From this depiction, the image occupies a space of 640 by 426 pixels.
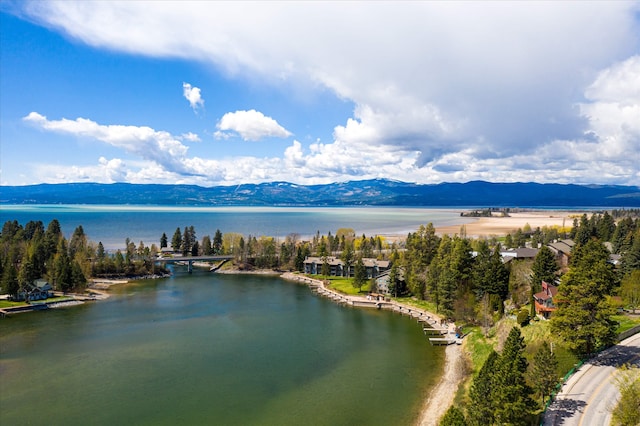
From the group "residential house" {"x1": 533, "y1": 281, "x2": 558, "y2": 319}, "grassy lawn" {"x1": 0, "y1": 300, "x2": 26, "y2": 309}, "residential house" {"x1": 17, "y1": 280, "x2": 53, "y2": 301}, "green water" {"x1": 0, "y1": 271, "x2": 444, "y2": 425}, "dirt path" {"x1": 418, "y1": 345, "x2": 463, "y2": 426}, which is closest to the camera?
"dirt path" {"x1": 418, "y1": 345, "x2": 463, "y2": 426}

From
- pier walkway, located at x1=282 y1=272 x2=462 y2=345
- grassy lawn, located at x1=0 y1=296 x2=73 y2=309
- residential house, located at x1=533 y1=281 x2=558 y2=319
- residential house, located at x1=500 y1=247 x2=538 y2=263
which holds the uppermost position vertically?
residential house, located at x1=500 y1=247 x2=538 y2=263

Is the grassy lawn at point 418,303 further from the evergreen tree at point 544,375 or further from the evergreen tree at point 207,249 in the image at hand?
the evergreen tree at point 207,249

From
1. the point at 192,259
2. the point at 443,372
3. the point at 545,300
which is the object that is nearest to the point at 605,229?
the point at 545,300

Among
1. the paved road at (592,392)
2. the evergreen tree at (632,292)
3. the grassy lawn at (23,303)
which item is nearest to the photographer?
the paved road at (592,392)

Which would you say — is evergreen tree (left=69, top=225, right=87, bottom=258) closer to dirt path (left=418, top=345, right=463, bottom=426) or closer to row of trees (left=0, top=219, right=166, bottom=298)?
row of trees (left=0, top=219, right=166, bottom=298)

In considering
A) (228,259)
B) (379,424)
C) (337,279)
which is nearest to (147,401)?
(379,424)

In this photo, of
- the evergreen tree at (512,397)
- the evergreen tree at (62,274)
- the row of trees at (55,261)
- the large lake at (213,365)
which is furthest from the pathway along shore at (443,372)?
the row of trees at (55,261)

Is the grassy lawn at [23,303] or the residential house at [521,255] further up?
the residential house at [521,255]

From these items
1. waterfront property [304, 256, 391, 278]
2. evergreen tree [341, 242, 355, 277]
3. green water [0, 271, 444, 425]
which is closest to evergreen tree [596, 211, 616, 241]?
waterfront property [304, 256, 391, 278]
